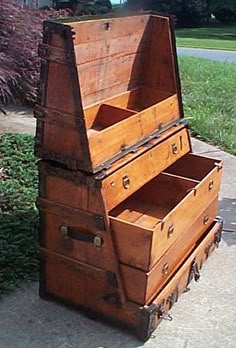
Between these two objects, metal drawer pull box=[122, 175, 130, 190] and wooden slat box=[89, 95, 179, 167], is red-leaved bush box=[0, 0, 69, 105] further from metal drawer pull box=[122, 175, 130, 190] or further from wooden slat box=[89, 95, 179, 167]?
metal drawer pull box=[122, 175, 130, 190]

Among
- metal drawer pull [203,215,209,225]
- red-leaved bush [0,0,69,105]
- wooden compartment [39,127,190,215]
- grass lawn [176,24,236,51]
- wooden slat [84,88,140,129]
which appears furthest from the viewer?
grass lawn [176,24,236,51]

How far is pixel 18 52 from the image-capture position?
544 cm

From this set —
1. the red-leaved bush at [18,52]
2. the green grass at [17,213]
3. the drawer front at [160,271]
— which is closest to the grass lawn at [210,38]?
the red-leaved bush at [18,52]

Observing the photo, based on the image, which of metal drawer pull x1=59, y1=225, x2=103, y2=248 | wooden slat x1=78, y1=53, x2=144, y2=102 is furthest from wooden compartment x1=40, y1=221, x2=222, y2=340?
wooden slat x1=78, y1=53, x2=144, y2=102

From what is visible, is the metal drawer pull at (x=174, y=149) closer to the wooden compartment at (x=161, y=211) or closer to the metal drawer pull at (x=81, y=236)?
the wooden compartment at (x=161, y=211)

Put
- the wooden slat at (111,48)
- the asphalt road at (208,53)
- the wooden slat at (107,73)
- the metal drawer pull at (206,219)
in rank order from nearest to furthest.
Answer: the wooden slat at (111,48)
the wooden slat at (107,73)
the metal drawer pull at (206,219)
the asphalt road at (208,53)

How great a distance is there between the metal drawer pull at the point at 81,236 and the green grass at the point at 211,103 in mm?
2814

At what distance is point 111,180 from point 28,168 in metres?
1.91

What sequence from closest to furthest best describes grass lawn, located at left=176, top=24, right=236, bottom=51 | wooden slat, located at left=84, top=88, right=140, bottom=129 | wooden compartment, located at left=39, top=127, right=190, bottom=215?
wooden compartment, located at left=39, top=127, right=190, bottom=215, wooden slat, located at left=84, top=88, right=140, bottom=129, grass lawn, located at left=176, top=24, right=236, bottom=51

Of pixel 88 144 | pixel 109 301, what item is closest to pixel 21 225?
pixel 109 301

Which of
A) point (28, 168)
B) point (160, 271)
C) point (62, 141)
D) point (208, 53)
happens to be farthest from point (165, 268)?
point (208, 53)

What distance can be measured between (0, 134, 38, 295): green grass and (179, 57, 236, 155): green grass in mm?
1741

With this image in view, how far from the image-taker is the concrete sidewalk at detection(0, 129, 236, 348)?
2545 mm

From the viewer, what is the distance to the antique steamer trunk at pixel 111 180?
2.40 metres
